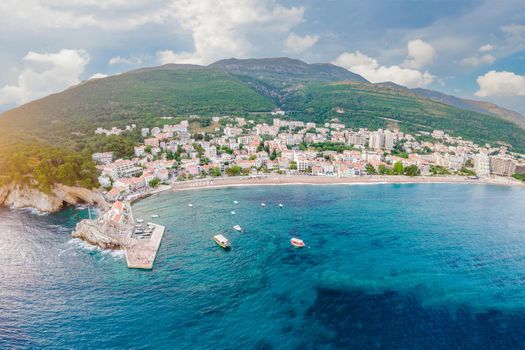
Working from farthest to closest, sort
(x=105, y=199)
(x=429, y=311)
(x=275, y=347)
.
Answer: (x=105, y=199) < (x=429, y=311) < (x=275, y=347)

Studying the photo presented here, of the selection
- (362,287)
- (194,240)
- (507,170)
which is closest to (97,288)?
(194,240)

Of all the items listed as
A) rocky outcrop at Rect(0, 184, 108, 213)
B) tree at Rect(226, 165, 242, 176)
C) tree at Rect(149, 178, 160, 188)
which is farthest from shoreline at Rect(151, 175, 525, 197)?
rocky outcrop at Rect(0, 184, 108, 213)

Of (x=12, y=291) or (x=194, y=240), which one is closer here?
(x=12, y=291)

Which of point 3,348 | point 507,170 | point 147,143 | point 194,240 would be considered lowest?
point 3,348

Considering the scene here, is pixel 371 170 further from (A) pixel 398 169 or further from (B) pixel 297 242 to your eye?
(B) pixel 297 242

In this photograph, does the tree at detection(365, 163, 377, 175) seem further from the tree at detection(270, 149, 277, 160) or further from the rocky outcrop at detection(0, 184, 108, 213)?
the rocky outcrop at detection(0, 184, 108, 213)

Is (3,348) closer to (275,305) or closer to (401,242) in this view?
(275,305)

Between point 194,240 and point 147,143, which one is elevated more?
point 147,143
